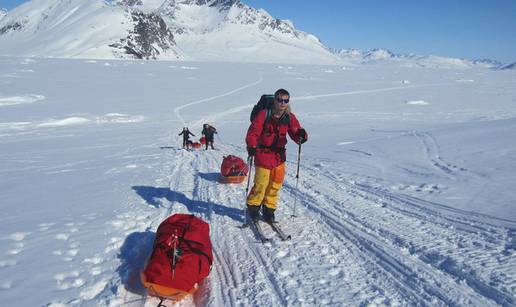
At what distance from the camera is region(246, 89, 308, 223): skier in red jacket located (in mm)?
4910

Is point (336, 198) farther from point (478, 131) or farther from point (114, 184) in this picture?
point (478, 131)

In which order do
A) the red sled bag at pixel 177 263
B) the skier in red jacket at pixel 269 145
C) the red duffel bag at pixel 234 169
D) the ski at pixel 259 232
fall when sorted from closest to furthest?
1. the red sled bag at pixel 177 263
2. the ski at pixel 259 232
3. the skier in red jacket at pixel 269 145
4. the red duffel bag at pixel 234 169

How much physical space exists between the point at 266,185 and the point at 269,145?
0.53 m

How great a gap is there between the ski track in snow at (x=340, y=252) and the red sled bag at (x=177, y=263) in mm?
192

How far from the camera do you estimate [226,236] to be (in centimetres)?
502

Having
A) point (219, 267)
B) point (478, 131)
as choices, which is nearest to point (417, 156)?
point (478, 131)

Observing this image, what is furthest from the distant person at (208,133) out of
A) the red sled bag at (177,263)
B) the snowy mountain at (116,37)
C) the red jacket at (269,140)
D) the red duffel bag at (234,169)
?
the snowy mountain at (116,37)

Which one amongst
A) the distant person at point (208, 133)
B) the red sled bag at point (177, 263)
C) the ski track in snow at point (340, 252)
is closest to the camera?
the red sled bag at point (177, 263)

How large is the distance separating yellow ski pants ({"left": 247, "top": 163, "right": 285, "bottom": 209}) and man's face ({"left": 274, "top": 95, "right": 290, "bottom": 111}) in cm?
74

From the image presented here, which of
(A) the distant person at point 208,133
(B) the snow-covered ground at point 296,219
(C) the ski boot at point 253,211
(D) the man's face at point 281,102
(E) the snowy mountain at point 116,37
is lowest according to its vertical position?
(B) the snow-covered ground at point 296,219

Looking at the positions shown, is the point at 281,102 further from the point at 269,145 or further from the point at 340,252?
the point at 340,252

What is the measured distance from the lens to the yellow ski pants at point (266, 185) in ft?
16.7

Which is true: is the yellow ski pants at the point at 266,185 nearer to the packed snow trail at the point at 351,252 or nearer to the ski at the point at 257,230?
the ski at the point at 257,230

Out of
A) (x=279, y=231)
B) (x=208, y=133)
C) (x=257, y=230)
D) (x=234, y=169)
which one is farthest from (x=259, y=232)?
(x=208, y=133)
